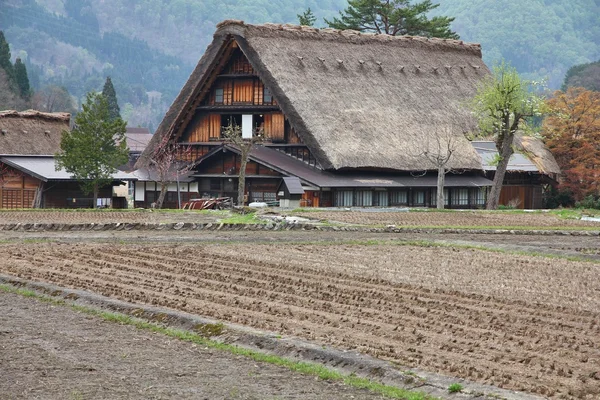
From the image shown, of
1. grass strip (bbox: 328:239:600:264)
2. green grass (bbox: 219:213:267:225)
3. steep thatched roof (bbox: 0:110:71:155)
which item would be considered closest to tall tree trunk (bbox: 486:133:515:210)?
green grass (bbox: 219:213:267:225)

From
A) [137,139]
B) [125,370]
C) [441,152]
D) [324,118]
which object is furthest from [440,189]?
[137,139]

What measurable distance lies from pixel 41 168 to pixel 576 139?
87.8 ft

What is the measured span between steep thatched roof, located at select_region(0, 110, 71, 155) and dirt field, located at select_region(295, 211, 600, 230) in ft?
71.2

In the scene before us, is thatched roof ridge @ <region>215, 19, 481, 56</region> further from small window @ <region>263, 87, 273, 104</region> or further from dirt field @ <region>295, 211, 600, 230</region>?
dirt field @ <region>295, 211, 600, 230</region>

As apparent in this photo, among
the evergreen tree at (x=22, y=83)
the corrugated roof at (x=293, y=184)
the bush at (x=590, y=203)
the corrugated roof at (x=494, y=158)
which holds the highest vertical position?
the evergreen tree at (x=22, y=83)

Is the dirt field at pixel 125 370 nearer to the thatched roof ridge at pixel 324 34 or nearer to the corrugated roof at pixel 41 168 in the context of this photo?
the corrugated roof at pixel 41 168

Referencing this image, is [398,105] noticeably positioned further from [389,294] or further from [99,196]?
[389,294]

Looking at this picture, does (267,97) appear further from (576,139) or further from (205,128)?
(576,139)

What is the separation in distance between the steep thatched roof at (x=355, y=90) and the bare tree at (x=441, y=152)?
35cm

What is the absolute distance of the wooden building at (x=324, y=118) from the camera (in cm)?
4978

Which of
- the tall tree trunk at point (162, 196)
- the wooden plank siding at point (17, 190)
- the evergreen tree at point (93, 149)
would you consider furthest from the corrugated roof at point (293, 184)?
the wooden plank siding at point (17, 190)

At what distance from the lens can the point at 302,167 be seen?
5003 centimetres

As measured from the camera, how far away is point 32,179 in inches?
1984

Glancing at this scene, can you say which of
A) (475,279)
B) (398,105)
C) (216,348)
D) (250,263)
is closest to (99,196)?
(398,105)
